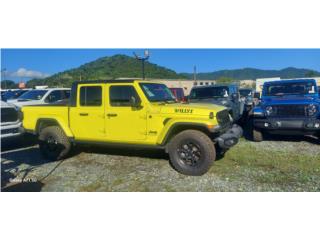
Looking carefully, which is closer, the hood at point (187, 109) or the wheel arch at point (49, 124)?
the hood at point (187, 109)

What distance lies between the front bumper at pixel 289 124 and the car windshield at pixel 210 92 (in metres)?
2.61

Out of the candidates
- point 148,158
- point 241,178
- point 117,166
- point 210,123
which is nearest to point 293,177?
point 241,178

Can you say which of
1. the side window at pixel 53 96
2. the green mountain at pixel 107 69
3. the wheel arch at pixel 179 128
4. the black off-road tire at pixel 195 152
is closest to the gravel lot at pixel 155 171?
the black off-road tire at pixel 195 152

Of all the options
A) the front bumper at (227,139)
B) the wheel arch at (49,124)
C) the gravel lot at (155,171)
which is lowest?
the gravel lot at (155,171)

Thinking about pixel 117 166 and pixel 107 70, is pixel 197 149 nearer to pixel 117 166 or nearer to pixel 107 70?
pixel 117 166

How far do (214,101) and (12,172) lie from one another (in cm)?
644

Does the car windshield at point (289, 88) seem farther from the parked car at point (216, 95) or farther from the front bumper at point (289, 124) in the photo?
the front bumper at point (289, 124)

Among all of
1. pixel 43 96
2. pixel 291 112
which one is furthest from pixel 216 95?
pixel 43 96

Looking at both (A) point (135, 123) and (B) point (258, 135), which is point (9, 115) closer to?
→ (A) point (135, 123)

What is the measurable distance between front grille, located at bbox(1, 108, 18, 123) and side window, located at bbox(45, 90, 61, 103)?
3.31m

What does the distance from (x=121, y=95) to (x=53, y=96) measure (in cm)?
582

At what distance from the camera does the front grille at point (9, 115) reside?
657 cm

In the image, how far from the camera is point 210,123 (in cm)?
470

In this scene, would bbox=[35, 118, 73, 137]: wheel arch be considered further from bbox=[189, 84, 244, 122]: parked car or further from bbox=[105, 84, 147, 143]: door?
bbox=[189, 84, 244, 122]: parked car
